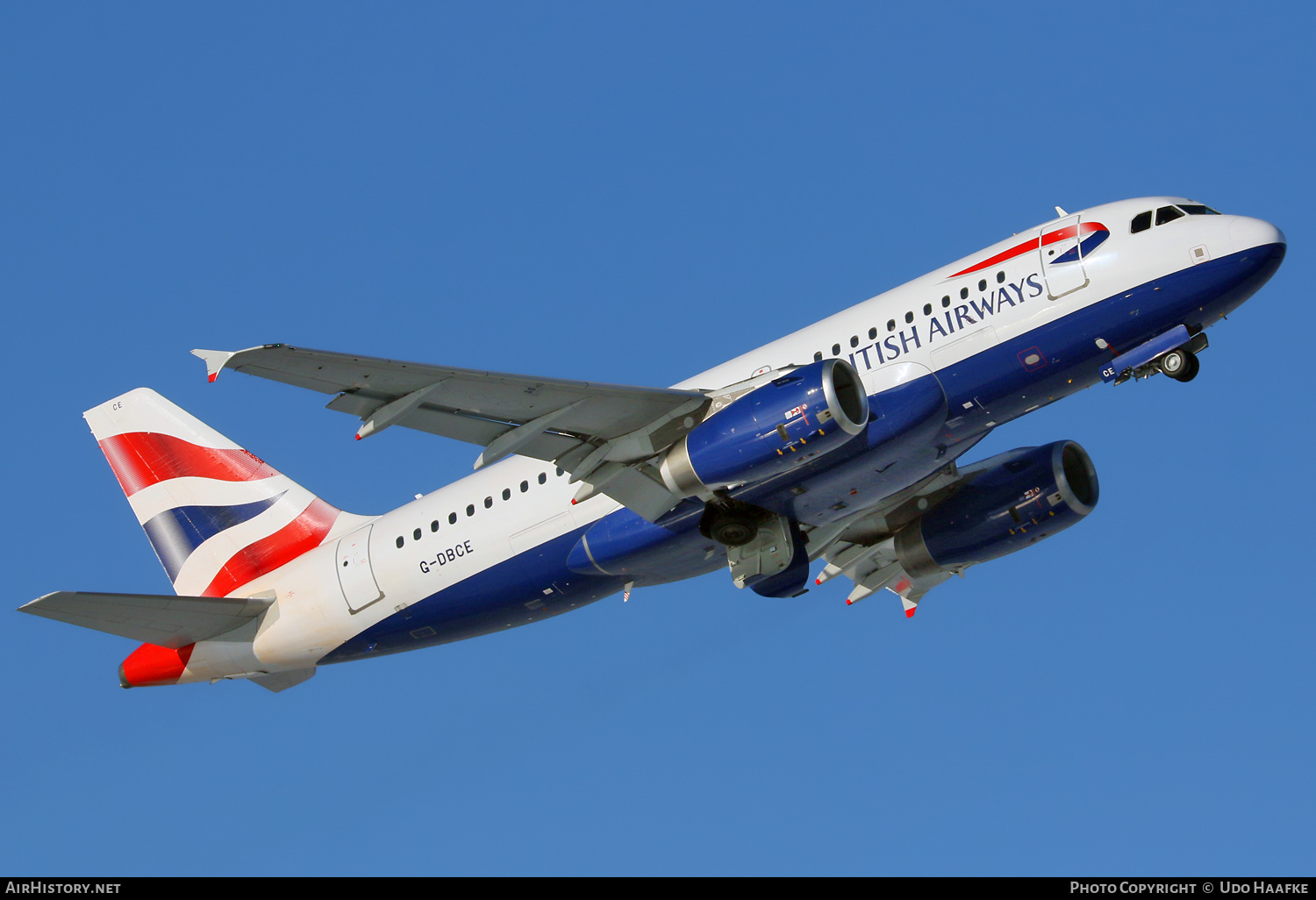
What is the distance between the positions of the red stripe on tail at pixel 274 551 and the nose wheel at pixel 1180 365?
20.3 metres

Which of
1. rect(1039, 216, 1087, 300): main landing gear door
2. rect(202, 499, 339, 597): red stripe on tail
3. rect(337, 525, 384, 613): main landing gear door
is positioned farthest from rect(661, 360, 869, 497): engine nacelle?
rect(202, 499, 339, 597): red stripe on tail

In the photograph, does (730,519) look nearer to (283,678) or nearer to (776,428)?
(776,428)

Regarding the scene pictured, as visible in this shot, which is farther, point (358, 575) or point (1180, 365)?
point (358, 575)

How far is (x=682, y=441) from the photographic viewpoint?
103 ft

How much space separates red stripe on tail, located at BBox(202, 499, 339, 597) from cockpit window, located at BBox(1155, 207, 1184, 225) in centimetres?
2085

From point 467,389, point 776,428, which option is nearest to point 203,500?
point 467,389

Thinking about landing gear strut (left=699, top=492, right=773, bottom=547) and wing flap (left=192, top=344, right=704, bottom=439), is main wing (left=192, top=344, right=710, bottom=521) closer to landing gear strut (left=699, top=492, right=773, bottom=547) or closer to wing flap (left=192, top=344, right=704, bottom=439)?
wing flap (left=192, top=344, right=704, bottom=439)

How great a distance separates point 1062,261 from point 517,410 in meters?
11.3

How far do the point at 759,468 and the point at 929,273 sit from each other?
19.8ft

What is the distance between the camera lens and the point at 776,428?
29969mm

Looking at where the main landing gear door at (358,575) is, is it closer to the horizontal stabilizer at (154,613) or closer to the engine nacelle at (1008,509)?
the horizontal stabilizer at (154,613)

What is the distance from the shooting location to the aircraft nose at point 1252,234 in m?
30.0

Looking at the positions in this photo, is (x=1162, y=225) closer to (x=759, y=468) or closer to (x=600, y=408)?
(x=759, y=468)

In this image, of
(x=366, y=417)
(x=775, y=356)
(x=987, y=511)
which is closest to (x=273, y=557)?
(x=366, y=417)
